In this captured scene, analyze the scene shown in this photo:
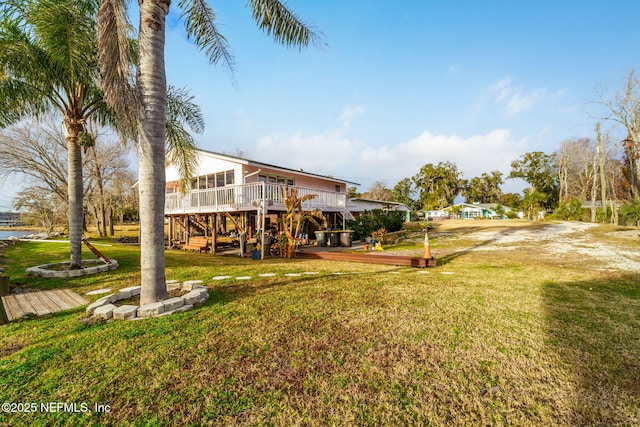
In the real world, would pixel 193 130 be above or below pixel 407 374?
above

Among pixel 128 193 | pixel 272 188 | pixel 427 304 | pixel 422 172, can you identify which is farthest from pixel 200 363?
pixel 422 172

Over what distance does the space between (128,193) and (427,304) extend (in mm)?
35960

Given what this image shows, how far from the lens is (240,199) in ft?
46.7

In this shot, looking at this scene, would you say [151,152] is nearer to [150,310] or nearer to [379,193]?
[150,310]

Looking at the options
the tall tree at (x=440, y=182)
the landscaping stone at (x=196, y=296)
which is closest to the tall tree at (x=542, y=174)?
the tall tree at (x=440, y=182)

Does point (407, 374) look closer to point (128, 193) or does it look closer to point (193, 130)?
point (193, 130)

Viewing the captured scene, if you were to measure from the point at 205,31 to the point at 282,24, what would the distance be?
2.03 meters

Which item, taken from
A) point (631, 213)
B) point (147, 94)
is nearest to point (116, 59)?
point (147, 94)

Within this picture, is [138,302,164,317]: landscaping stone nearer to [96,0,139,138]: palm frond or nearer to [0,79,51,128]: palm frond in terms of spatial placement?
[96,0,139,138]: palm frond

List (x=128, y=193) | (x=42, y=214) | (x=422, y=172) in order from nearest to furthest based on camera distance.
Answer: (x=42, y=214) → (x=128, y=193) → (x=422, y=172)

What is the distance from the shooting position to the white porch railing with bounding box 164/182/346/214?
13.9m

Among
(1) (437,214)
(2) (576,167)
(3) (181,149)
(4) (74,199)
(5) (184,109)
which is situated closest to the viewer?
(4) (74,199)

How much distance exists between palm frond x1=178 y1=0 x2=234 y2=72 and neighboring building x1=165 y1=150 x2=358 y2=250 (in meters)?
6.47

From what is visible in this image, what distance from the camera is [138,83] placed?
4609 mm
